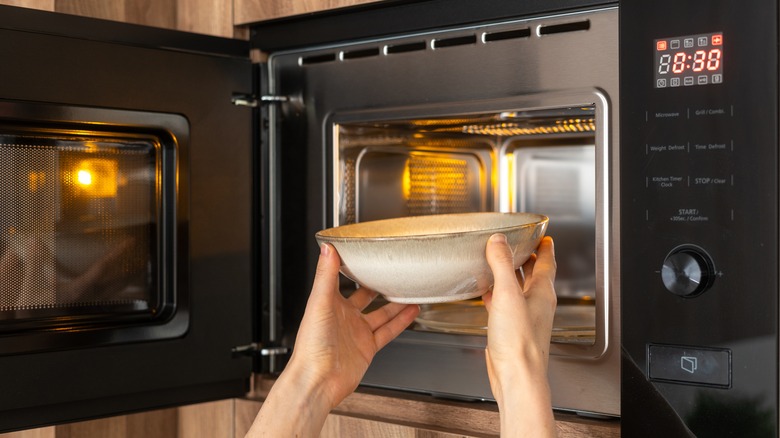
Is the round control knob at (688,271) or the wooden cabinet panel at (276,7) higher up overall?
the wooden cabinet panel at (276,7)

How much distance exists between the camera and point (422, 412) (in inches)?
40.6

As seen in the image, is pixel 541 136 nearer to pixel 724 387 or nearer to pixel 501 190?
pixel 501 190

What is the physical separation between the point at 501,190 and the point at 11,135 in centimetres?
68

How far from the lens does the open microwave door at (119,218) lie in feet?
3.11

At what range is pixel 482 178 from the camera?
1.31 metres

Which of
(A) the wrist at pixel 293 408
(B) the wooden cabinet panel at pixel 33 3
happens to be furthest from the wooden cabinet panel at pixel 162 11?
(A) the wrist at pixel 293 408

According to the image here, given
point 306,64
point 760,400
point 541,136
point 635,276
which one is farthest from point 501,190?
point 760,400

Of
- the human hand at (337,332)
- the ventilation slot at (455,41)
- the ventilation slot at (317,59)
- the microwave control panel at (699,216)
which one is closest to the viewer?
the microwave control panel at (699,216)

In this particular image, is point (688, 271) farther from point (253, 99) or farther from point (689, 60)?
point (253, 99)

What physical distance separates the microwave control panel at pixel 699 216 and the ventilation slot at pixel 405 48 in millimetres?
263

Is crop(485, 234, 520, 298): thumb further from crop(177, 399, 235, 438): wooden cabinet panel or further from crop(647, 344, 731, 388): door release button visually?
crop(177, 399, 235, 438): wooden cabinet panel

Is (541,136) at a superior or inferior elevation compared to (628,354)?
superior

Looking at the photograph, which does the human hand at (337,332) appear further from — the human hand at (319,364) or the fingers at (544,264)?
the fingers at (544,264)

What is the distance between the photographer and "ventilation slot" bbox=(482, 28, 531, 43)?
96 centimetres
